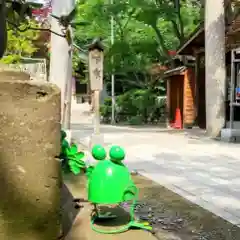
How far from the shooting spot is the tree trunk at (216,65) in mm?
14992

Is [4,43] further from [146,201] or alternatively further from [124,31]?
[124,31]

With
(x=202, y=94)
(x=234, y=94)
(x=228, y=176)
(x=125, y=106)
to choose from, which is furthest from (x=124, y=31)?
(x=228, y=176)

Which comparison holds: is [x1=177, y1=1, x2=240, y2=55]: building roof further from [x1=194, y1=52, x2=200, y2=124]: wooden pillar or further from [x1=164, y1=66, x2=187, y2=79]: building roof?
[x1=164, y1=66, x2=187, y2=79]: building roof

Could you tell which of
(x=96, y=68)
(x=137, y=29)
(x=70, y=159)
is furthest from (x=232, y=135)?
(x=137, y=29)

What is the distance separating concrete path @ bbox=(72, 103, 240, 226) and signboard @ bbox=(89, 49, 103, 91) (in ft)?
6.21

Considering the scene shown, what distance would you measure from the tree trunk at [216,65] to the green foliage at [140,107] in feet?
31.4

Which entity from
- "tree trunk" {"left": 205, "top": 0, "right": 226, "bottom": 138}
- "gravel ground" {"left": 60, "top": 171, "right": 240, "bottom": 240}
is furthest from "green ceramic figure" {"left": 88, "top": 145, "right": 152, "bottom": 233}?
→ "tree trunk" {"left": 205, "top": 0, "right": 226, "bottom": 138}

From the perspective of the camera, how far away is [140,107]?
25.0m

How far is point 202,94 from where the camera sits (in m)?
20.0

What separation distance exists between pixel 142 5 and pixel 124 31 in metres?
4.14

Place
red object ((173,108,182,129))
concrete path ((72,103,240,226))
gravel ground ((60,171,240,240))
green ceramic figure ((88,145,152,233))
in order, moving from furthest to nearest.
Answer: red object ((173,108,182,129)), concrete path ((72,103,240,226)), gravel ground ((60,171,240,240)), green ceramic figure ((88,145,152,233))

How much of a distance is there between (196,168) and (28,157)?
20.5 feet

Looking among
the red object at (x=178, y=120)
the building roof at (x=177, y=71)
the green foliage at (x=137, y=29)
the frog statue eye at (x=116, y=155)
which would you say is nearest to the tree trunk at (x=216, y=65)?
the building roof at (x=177, y=71)

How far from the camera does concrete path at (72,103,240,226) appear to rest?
6008 mm
